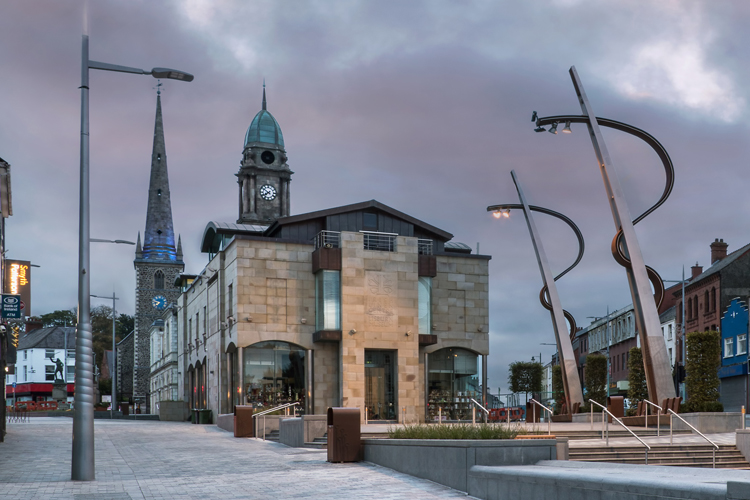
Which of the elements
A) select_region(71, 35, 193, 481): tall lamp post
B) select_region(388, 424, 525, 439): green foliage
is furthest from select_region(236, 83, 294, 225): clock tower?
select_region(388, 424, 525, 439): green foliage

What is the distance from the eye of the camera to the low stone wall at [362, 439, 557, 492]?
49.1 ft

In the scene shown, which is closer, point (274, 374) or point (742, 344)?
point (274, 374)

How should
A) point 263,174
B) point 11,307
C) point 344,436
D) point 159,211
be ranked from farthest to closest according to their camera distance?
point 159,211
point 263,174
point 11,307
point 344,436

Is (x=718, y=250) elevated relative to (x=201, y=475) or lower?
elevated

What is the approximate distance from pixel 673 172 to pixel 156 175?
11473cm

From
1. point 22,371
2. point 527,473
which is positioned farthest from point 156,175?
point 527,473

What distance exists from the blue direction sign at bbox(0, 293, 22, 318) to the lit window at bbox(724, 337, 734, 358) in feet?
160

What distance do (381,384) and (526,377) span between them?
1387cm

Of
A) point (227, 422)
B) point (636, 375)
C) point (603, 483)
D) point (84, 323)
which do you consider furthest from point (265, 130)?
point (603, 483)

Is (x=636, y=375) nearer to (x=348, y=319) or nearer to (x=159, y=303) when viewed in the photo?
(x=348, y=319)

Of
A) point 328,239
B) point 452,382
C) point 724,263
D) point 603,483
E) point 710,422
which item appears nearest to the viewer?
point 603,483

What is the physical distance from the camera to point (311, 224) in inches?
2007

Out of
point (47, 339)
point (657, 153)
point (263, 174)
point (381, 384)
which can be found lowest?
point (381, 384)

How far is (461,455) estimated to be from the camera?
1526 centimetres
